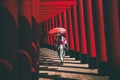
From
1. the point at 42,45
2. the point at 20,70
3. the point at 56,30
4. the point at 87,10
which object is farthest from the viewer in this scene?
the point at 42,45

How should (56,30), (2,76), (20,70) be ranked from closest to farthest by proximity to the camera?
1. (2,76)
2. (20,70)
3. (56,30)

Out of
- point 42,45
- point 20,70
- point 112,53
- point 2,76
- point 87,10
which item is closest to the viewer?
point 2,76

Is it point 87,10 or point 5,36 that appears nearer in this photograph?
point 5,36

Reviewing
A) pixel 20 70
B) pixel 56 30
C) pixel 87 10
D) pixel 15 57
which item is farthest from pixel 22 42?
pixel 56 30

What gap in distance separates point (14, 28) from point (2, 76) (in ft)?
2.89

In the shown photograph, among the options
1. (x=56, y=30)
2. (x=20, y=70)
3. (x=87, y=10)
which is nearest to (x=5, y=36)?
(x=20, y=70)

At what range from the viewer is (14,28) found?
523 centimetres

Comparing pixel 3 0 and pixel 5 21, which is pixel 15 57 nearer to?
pixel 5 21

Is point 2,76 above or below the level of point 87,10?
below

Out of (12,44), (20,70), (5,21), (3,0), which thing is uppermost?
(3,0)

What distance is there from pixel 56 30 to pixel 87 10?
4.00m

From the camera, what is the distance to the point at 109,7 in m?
10.4

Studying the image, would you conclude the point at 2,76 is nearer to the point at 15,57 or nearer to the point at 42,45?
the point at 15,57

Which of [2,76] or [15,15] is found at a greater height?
[15,15]
